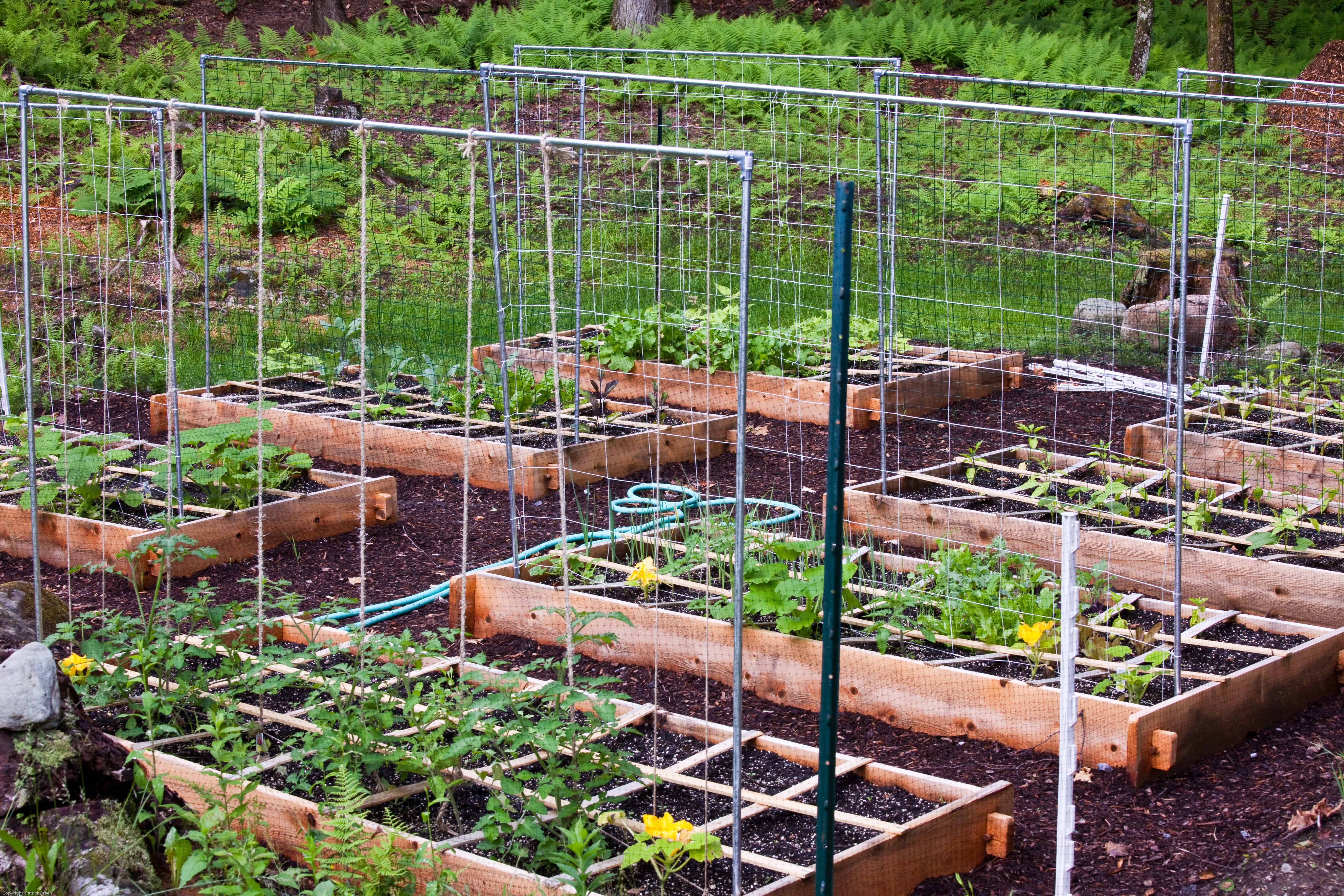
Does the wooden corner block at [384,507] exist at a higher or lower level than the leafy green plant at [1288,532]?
lower

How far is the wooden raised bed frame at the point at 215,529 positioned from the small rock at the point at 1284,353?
211 inches

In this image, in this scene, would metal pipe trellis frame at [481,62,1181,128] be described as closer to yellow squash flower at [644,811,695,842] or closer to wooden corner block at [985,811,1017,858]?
wooden corner block at [985,811,1017,858]

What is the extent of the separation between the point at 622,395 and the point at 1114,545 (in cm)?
360

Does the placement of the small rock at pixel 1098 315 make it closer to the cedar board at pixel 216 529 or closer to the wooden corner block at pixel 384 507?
the wooden corner block at pixel 384 507

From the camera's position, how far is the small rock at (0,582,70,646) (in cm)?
442

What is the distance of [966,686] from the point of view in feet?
14.0

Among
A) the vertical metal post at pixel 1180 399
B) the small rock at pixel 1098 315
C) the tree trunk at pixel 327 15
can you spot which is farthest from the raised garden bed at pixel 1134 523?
the tree trunk at pixel 327 15

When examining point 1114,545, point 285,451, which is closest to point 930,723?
point 1114,545

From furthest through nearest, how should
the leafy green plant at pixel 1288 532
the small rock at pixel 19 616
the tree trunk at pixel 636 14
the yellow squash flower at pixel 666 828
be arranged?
the tree trunk at pixel 636 14, the leafy green plant at pixel 1288 532, the small rock at pixel 19 616, the yellow squash flower at pixel 666 828

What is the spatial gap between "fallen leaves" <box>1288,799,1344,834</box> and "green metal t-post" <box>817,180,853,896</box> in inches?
62.8

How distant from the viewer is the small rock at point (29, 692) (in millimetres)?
3125

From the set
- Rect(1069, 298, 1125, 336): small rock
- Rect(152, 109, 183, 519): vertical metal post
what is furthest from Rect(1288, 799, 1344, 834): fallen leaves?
Rect(1069, 298, 1125, 336): small rock

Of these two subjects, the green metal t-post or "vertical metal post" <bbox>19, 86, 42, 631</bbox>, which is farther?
"vertical metal post" <bbox>19, 86, 42, 631</bbox>

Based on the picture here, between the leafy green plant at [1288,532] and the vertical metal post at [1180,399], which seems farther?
the leafy green plant at [1288,532]
